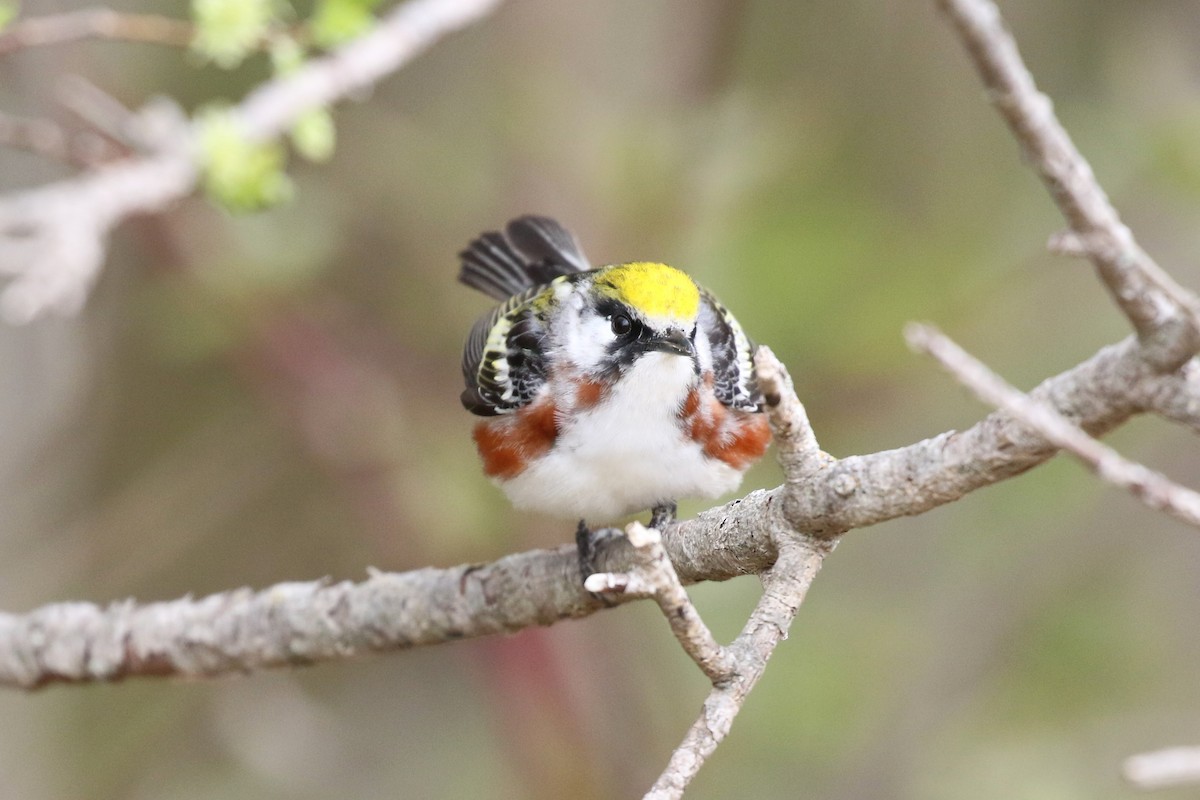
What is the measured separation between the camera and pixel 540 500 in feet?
11.9

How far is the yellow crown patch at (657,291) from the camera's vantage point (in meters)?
3.48

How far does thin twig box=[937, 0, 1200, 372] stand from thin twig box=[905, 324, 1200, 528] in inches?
7.8

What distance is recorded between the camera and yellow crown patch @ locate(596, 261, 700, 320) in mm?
3479

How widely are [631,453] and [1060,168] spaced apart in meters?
2.01

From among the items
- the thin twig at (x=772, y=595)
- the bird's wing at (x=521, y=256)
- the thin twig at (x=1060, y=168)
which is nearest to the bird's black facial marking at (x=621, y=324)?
the bird's wing at (x=521, y=256)

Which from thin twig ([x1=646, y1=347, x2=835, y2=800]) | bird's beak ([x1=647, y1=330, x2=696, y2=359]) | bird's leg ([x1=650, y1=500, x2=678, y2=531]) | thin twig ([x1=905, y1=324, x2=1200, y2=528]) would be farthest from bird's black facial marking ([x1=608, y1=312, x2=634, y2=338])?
thin twig ([x1=905, y1=324, x2=1200, y2=528])

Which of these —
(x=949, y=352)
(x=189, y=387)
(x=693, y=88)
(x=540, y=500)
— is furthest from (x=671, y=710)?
(x=949, y=352)

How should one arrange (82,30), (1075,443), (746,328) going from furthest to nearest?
(746,328) < (82,30) < (1075,443)

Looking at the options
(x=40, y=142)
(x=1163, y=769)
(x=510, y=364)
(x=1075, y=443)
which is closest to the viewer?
(x=1163, y=769)

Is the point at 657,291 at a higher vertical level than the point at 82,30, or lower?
higher

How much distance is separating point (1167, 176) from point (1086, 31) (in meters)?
2.09

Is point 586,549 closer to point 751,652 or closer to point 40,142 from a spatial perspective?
point 751,652

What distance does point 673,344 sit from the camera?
3441 mm

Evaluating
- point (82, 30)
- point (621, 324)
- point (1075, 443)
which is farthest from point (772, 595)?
point (82, 30)
